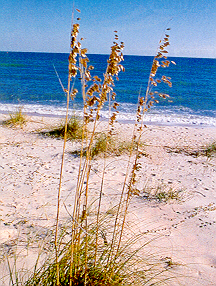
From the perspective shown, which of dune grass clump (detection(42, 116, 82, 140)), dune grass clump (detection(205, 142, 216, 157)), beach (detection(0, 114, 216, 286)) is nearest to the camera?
beach (detection(0, 114, 216, 286))

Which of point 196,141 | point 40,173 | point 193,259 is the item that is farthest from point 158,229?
point 196,141

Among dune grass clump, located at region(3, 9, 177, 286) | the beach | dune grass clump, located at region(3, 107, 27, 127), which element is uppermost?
dune grass clump, located at region(3, 9, 177, 286)

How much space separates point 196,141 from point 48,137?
3.97m

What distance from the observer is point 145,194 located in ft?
13.4

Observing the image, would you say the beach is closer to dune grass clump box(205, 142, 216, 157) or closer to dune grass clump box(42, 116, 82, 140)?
dune grass clump box(205, 142, 216, 157)

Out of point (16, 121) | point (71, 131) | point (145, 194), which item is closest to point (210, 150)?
point (145, 194)

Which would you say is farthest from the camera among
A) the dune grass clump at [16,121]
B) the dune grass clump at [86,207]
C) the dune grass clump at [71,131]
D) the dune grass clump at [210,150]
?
the dune grass clump at [16,121]

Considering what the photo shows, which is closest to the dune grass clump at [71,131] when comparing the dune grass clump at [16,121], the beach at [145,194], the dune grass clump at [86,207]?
the beach at [145,194]

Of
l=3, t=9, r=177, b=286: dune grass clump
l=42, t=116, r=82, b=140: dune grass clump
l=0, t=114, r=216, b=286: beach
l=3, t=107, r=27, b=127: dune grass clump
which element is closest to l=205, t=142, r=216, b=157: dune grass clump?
l=0, t=114, r=216, b=286: beach

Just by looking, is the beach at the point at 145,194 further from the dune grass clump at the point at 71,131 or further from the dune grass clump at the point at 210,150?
the dune grass clump at the point at 71,131

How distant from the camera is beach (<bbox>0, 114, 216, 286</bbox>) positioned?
275cm

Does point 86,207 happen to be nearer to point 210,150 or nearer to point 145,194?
point 145,194

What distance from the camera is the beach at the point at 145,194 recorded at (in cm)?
275

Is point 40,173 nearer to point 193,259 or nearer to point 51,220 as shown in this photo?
point 51,220
